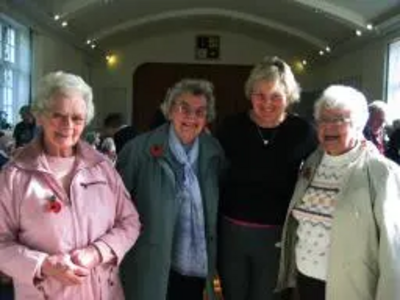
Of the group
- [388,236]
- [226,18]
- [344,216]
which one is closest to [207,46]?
[226,18]

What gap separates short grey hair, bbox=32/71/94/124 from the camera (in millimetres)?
2451

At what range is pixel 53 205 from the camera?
236cm

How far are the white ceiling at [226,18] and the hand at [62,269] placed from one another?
751cm

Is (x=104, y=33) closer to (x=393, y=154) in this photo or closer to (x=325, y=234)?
(x=393, y=154)

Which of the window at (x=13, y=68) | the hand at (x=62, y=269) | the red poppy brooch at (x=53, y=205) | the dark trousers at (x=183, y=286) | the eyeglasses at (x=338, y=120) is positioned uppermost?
the window at (x=13, y=68)

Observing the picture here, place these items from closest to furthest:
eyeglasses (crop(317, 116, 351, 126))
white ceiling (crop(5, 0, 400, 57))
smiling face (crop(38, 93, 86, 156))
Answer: smiling face (crop(38, 93, 86, 156)) < eyeglasses (crop(317, 116, 351, 126)) < white ceiling (crop(5, 0, 400, 57))

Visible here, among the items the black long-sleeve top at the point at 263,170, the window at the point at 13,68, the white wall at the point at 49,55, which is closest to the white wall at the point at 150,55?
the white wall at the point at 49,55

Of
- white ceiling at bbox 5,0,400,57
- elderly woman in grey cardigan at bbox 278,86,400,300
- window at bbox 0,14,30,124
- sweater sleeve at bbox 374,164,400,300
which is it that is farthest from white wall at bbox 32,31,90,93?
sweater sleeve at bbox 374,164,400,300

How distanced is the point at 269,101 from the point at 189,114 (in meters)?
0.42

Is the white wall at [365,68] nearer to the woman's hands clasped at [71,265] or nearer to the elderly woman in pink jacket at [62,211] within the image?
the elderly woman in pink jacket at [62,211]

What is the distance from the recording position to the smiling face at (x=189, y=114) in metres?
2.95

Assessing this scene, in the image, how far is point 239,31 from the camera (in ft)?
54.6

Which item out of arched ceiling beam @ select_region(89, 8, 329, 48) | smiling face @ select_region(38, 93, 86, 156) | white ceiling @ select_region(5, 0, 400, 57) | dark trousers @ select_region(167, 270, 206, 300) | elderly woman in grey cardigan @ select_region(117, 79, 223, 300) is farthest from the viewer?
arched ceiling beam @ select_region(89, 8, 329, 48)

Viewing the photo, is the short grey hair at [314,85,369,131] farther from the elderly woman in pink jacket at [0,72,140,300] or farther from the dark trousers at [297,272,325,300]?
the elderly woman in pink jacket at [0,72,140,300]
